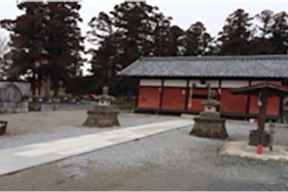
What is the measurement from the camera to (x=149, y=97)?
19.0 meters

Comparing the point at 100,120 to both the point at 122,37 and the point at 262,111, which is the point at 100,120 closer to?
the point at 262,111

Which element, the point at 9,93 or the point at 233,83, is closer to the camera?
the point at 9,93


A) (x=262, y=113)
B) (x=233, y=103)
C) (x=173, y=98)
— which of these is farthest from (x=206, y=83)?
(x=262, y=113)

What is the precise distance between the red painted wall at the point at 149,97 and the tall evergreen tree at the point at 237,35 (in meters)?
13.9

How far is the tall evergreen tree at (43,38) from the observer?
21.1m

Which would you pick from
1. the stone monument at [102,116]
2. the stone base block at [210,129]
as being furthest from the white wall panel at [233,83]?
the stone monument at [102,116]

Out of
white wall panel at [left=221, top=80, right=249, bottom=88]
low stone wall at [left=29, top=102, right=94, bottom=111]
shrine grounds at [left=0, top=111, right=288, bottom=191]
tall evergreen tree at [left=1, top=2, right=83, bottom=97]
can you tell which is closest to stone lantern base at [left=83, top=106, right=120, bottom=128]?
shrine grounds at [left=0, top=111, right=288, bottom=191]

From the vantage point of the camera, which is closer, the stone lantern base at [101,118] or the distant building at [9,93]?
the stone lantern base at [101,118]

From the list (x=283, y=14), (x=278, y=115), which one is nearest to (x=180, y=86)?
(x=278, y=115)

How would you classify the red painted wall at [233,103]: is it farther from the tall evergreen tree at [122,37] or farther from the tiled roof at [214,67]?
the tall evergreen tree at [122,37]

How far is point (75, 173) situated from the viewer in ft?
14.7

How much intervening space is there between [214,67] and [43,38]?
13712 mm

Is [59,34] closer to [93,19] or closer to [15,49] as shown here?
[15,49]

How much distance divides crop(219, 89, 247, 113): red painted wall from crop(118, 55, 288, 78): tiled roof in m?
1.38
